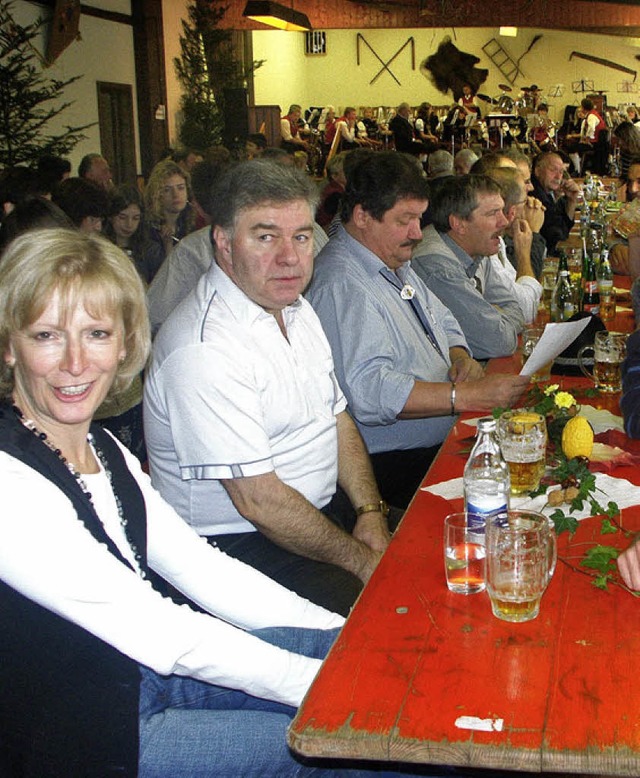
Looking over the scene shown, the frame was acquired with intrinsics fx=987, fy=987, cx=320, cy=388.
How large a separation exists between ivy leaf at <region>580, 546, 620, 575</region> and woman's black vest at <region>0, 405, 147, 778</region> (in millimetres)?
730

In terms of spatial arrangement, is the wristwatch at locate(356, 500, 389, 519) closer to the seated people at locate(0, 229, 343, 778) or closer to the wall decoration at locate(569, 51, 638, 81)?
the seated people at locate(0, 229, 343, 778)

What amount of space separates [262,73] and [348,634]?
1907 centimetres

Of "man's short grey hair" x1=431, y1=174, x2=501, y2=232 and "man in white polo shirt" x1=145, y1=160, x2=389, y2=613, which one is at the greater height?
"man's short grey hair" x1=431, y1=174, x2=501, y2=232

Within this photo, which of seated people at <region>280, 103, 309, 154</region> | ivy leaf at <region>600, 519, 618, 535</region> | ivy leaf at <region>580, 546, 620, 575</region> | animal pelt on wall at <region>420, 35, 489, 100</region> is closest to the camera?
ivy leaf at <region>580, 546, 620, 575</region>

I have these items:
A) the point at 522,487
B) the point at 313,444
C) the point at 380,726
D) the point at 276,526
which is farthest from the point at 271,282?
the point at 380,726

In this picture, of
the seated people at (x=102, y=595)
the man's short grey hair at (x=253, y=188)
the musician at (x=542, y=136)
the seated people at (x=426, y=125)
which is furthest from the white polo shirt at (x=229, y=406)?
the seated people at (x=426, y=125)

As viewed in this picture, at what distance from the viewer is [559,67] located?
75.5 feet

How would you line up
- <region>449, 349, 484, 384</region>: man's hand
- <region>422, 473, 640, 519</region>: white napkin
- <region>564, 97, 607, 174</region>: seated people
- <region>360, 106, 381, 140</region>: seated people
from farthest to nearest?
<region>360, 106, 381, 140</region>: seated people → <region>564, 97, 607, 174</region>: seated people → <region>449, 349, 484, 384</region>: man's hand → <region>422, 473, 640, 519</region>: white napkin

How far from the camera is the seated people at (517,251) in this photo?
4.30m

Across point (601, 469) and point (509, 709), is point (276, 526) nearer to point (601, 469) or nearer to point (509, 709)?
point (601, 469)

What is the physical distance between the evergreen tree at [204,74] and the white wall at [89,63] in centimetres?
107

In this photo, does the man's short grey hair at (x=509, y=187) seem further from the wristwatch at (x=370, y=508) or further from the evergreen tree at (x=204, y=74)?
the evergreen tree at (x=204, y=74)

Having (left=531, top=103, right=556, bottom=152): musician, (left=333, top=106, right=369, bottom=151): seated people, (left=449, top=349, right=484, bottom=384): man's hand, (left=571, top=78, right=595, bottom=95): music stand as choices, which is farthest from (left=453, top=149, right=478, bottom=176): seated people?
(left=571, top=78, right=595, bottom=95): music stand

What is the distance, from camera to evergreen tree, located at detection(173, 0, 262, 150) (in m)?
12.9
